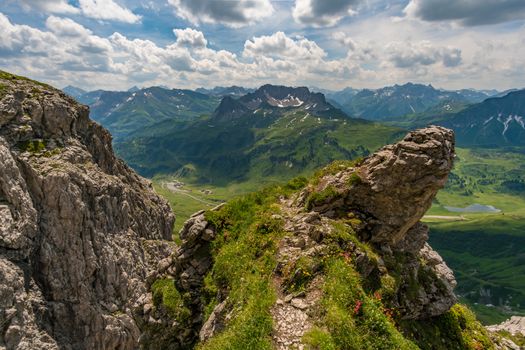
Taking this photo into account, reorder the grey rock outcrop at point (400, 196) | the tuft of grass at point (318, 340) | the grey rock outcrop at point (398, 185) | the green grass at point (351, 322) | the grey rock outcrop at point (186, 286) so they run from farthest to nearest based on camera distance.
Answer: the grey rock outcrop at point (398, 185) < the grey rock outcrop at point (400, 196) < the grey rock outcrop at point (186, 286) < the green grass at point (351, 322) < the tuft of grass at point (318, 340)

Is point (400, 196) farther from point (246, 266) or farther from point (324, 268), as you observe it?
point (246, 266)

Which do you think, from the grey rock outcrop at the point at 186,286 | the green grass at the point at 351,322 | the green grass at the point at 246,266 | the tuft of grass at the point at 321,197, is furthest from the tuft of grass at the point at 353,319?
the grey rock outcrop at the point at 186,286

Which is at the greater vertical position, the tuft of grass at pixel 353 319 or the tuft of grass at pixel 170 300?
the tuft of grass at pixel 353 319

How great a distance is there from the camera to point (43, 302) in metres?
72.0

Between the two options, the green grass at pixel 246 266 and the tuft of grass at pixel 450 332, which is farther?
the tuft of grass at pixel 450 332

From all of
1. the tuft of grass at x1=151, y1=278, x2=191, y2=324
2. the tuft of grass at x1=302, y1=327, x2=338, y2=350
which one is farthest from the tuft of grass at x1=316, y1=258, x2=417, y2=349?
the tuft of grass at x1=151, y1=278, x2=191, y2=324

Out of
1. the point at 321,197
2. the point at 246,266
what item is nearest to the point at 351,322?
the point at 246,266

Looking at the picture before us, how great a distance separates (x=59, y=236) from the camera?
79188mm

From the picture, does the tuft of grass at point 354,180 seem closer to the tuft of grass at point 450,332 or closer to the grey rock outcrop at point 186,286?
the tuft of grass at point 450,332

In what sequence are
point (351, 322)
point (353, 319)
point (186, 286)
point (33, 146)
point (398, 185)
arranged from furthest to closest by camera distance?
point (33, 146), point (186, 286), point (398, 185), point (353, 319), point (351, 322)

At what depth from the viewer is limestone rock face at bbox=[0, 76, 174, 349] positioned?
67.6m

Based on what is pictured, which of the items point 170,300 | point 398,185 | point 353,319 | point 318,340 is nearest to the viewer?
point 318,340

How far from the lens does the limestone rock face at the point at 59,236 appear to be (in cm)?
6756

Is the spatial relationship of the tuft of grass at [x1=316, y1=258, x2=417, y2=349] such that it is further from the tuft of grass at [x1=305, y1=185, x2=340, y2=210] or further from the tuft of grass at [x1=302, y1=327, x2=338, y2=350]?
the tuft of grass at [x1=305, y1=185, x2=340, y2=210]
